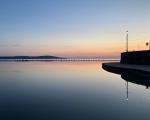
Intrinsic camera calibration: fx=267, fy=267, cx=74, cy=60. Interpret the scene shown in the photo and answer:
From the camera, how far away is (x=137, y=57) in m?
44.5

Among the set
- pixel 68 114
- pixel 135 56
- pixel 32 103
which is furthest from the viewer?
pixel 135 56

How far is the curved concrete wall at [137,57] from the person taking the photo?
40.8 meters

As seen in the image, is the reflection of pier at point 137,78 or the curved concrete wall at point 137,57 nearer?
the reflection of pier at point 137,78

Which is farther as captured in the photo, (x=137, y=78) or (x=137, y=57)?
(x=137, y=57)

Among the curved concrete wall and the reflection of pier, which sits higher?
the curved concrete wall

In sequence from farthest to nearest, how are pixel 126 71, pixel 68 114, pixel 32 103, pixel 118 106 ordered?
pixel 126 71 < pixel 32 103 < pixel 118 106 < pixel 68 114

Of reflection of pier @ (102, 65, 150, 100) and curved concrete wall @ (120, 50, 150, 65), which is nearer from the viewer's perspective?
reflection of pier @ (102, 65, 150, 100)

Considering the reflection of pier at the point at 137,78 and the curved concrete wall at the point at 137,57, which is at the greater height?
the curved concrete wall at the point at 137,57

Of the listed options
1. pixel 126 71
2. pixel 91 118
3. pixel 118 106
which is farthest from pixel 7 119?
pixel 126 71

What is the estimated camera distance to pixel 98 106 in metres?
13.2

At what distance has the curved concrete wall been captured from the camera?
40.8 m

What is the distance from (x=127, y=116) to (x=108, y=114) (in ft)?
2.79

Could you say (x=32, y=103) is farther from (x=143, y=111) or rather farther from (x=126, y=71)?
(x=126, y=71)

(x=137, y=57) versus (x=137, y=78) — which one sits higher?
(x=137, y=57)
